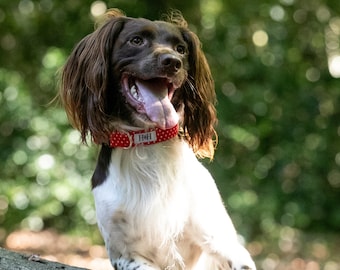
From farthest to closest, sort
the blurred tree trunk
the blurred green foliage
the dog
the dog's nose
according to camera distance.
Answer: the blurred green foliage, the blurred tree trunk, the dog, the dog's nose

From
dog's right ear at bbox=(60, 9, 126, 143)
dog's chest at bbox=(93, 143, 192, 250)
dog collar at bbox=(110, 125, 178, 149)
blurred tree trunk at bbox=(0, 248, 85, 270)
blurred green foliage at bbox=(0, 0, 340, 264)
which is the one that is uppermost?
dog's right ear at bbox=(60, 9, 126, 143)

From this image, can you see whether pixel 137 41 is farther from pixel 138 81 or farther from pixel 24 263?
pixel 24 263

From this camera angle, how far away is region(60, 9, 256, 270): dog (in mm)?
3260

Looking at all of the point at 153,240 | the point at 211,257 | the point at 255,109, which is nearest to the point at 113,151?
the point at 153,240

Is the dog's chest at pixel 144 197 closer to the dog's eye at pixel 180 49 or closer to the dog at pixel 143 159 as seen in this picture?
the dog at pixel 143 159

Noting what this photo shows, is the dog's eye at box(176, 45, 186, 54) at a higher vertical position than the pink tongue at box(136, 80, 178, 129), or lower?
higher

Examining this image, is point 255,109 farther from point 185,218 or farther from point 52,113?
point 185,218

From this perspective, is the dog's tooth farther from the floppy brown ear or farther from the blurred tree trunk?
the blurred tree trunk

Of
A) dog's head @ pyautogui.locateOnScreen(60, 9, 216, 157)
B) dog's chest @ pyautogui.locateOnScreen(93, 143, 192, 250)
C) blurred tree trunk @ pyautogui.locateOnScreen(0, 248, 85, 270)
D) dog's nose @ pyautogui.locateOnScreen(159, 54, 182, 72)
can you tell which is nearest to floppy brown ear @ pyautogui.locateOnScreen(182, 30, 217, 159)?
dog's head @ pyautogui.locateOnScreen(60, 9, 216, 157)

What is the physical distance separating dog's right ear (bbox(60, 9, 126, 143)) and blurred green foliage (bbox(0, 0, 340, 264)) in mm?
3357

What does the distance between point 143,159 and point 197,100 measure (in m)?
0.38

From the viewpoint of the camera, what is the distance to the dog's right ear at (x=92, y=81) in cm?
328

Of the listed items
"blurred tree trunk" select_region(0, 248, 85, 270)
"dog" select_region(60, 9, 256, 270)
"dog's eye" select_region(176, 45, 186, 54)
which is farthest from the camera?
"blurred tree trunk" select_region(0, 248, 85, 270)

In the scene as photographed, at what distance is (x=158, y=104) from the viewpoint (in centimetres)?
313
